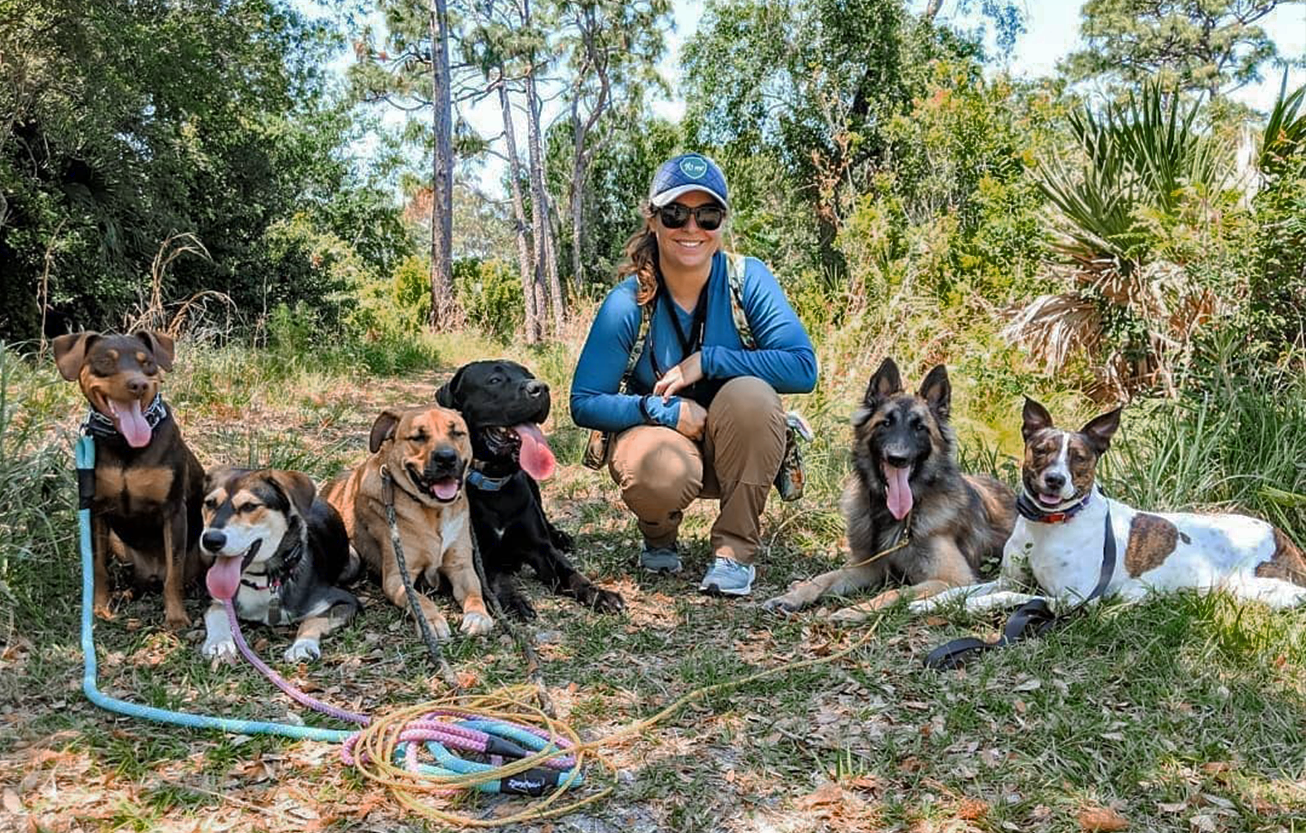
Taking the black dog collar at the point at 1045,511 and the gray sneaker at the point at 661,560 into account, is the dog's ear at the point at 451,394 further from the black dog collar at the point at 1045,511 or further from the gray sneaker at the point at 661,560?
the black dog collar at the point at 1045,511

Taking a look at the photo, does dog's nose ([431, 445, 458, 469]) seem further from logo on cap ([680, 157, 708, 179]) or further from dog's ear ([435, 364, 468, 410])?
logo on cap ([680, 157, 708, 179])

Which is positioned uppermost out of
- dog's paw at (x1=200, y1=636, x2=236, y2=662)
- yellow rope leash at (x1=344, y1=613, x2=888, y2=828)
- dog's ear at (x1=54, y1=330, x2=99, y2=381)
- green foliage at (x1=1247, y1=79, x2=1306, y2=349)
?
green foliage at (x1=1247, y1=79, x2=1306, y2=349)

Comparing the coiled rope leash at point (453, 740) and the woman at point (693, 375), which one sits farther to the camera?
the woman at point (693, 375)

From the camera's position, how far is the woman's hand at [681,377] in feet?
12.4

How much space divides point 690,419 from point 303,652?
1.73 m

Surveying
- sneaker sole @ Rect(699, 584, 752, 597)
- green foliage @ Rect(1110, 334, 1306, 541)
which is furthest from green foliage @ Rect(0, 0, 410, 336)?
green foliage @ Rect(1110, 334, 1306, 541)

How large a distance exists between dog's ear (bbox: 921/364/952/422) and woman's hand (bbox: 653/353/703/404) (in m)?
0.95

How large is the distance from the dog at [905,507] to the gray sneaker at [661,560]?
61 centimetres

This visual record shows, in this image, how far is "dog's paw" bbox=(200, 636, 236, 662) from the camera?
117 inches

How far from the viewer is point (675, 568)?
4.13 m

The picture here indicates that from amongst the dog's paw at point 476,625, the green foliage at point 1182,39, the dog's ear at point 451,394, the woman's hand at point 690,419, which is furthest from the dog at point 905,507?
the green foliage at point 1182,39

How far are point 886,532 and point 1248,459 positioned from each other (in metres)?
1.87

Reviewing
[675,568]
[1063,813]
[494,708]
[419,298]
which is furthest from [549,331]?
[1063,813]

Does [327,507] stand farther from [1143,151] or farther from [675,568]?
[1143,151]
